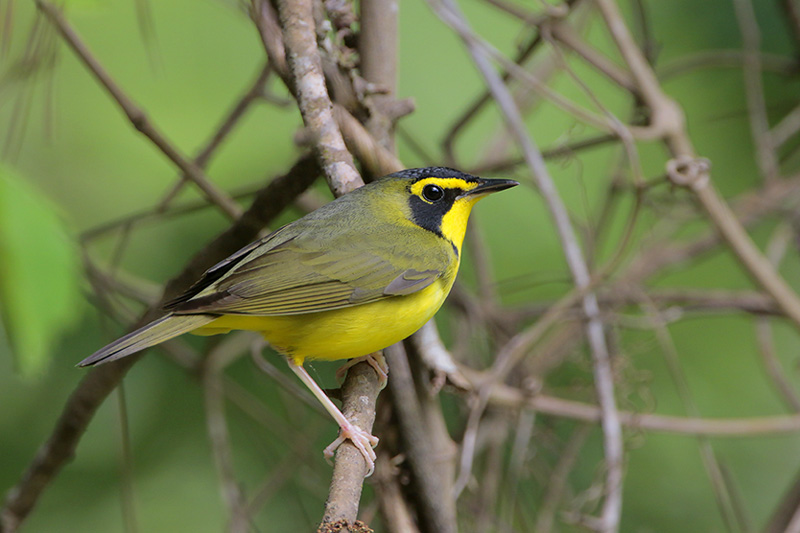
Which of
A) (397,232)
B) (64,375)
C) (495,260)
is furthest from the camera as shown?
(495,260)

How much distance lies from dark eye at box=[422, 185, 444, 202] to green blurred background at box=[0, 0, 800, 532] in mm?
1336

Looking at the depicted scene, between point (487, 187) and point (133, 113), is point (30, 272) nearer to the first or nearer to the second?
point (133, 113)

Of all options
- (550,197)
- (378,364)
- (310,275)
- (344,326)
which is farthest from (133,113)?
(550,197)

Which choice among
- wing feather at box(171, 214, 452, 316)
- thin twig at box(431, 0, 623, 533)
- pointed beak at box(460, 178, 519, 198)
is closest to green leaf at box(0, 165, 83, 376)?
wing feather at box(171, 214, 452, 316)

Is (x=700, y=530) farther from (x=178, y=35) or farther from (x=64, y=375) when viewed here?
(x=178, y=35)

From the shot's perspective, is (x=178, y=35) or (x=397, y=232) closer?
(x=397, y=232)

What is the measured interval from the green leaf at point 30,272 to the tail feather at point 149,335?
287mm

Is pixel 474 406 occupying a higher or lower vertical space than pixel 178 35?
lower

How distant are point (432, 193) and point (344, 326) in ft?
2.46

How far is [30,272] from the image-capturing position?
197 cm

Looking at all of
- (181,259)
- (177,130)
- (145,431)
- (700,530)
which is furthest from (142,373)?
(700,530)

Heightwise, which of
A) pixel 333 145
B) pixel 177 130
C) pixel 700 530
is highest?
pixel 333 145

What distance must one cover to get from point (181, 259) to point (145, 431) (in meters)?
1.01

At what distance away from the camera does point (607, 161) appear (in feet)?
16.8
